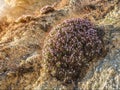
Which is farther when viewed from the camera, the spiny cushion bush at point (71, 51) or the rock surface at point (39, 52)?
the spiny cushion bush at point (71, 51)

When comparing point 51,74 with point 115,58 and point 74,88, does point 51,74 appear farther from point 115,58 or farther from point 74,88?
point 115,58

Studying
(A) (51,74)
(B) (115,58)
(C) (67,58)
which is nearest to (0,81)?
(A) (51,74)

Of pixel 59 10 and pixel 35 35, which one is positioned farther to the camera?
pixel 59 10

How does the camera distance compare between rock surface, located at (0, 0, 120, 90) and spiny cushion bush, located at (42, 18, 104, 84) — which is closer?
rock surface, located at (0, 0, 120, 90)

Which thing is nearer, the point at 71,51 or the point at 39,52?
the point at 71,51
